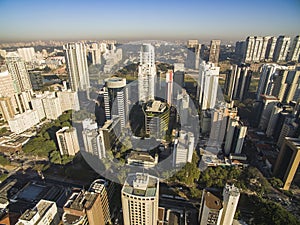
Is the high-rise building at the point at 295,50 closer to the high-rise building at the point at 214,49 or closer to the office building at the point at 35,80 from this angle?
the high-rise building at the point at 214,49

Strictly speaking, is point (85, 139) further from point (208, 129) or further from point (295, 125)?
point (295, 125)

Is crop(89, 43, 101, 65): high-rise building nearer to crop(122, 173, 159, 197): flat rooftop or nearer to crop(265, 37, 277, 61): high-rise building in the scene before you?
crop(122, 173, 159, 197): flat rooftop

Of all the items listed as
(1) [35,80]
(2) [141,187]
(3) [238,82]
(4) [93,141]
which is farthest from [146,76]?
(1) [35,80]

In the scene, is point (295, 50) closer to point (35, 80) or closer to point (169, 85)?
point (169, 85)

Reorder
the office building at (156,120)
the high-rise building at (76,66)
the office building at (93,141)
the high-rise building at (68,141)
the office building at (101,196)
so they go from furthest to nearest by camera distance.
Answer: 1. the high-rise building at (76,66)
2. the office building at (156,120)
3. the high-rise building at (68,141)
4. the office building at (93,141)
5. the office building at (101,196)

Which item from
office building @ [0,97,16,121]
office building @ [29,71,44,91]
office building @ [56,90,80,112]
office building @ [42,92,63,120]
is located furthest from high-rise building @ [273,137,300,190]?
office building @ [29,71,44,91]

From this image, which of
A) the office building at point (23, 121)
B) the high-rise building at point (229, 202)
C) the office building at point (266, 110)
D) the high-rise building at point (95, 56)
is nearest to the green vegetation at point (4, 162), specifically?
the office building at point (23, 121)
